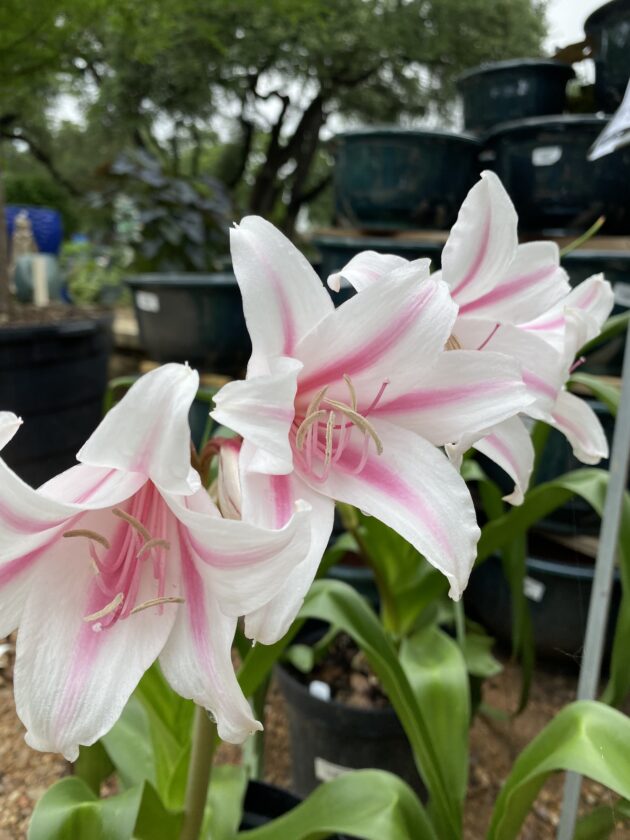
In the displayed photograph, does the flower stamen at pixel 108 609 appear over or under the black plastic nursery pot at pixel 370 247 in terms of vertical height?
under

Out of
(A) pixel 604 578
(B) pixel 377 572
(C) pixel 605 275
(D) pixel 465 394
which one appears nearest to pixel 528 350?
(D) pixel 465 394

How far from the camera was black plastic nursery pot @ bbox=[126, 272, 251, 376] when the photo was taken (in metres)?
1.76

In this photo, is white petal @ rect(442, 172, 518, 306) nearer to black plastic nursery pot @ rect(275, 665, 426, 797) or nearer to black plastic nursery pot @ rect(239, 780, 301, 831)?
black plastic nursery pot @ rect(239, 780, 301, 831)

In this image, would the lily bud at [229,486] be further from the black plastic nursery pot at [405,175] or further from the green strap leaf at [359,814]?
the black plastic nursery pot at [405,175]

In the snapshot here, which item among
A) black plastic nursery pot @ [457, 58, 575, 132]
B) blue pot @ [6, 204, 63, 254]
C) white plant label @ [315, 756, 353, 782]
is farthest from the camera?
blue pot @ [6, 204, 63, 254]

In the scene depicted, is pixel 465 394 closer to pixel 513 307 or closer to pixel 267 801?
pixel 513 307

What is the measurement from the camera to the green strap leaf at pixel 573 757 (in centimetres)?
44

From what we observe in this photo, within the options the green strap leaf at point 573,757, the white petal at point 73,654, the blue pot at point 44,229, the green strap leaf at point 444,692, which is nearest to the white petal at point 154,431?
the white petal at point 73,654

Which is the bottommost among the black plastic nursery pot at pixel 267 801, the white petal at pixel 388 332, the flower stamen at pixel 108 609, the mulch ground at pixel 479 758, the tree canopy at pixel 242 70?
the mulch ground at pixel 479 758

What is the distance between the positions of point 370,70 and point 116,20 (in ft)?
8.05

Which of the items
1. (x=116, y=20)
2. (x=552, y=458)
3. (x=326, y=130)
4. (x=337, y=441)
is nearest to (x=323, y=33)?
(x=326, y=130)

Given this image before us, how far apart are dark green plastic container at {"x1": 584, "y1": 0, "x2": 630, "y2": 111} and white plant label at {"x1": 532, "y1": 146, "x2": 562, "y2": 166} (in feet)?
0.69

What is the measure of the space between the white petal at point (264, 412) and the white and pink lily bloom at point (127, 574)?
2 centimetres

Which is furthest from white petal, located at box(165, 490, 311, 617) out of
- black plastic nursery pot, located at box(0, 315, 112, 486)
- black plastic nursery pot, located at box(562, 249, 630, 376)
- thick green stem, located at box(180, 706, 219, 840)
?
black plastic nursery pot, located at box(0, 315, 112, 486)
